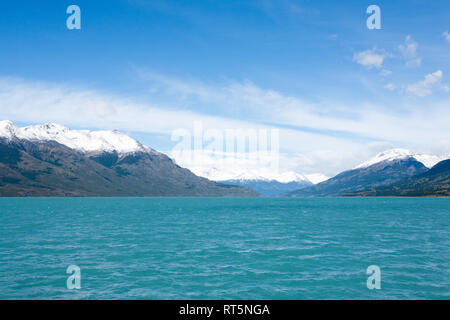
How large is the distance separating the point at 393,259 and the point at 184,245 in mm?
36887

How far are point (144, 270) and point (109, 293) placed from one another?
1003 cm

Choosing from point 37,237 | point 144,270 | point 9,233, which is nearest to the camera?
point 144,270

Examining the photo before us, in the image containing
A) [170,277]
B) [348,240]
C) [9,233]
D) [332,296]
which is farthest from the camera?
[9,233]

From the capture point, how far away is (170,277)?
4162 centimetres

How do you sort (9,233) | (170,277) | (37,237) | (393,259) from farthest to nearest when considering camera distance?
(9,233), (37,237), (393,259), (170,277)

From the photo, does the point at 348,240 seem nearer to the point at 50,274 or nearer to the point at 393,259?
the point at 393,259

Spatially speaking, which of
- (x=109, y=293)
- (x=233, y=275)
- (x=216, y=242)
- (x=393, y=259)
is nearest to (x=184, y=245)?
(x=216, y=242)
